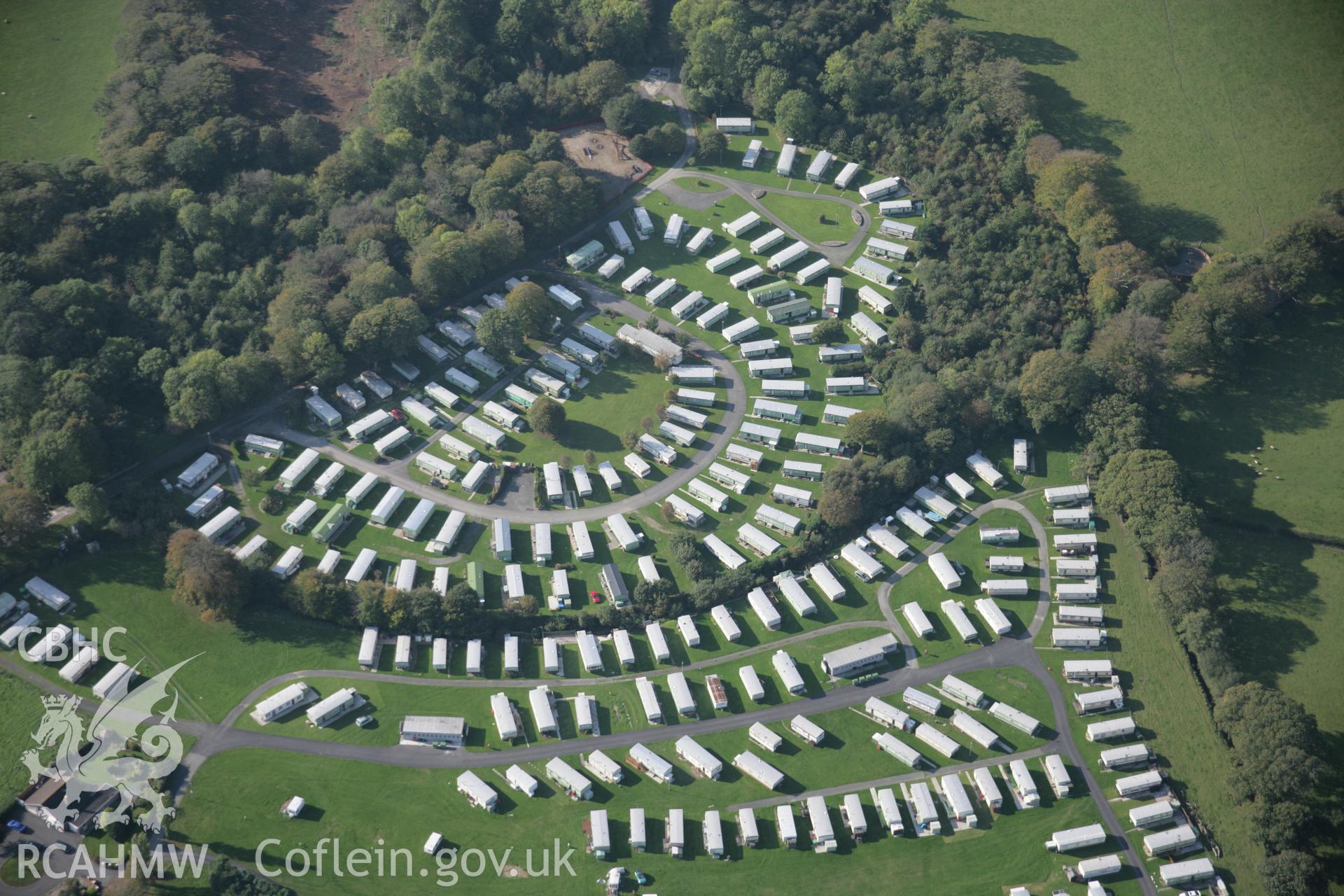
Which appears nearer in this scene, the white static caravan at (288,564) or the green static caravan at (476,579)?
the green static caravan at (476,579)

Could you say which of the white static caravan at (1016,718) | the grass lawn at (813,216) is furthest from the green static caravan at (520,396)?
the white static caravan at (1016,718)

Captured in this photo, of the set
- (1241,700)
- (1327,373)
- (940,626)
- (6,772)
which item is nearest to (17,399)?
(6,772)

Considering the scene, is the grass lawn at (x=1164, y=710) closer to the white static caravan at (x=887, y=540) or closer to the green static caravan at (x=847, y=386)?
the white static caravan at (x=887, y=540)

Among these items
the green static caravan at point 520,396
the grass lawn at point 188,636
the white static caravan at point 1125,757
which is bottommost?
the grass lawn at point 188,636

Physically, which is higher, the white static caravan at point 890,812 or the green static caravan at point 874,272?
the green static caravan at point 874,272

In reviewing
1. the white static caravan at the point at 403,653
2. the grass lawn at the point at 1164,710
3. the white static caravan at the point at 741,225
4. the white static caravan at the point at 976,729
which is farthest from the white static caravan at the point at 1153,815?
the white static caravan at the point at 741,225

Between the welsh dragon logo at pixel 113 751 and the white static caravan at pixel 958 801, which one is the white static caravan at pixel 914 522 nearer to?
the white static caravan at pixel 958 801

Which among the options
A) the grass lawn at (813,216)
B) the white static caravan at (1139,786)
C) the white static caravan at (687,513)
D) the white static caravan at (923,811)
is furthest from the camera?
the grass lawn at (813,216)

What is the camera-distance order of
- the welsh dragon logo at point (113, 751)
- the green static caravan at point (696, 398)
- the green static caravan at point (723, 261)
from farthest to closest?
the green static caravan at point (723, 261) → the green static caravan at point (696, 398) → the welsh dragon logo at point (113, 751)
